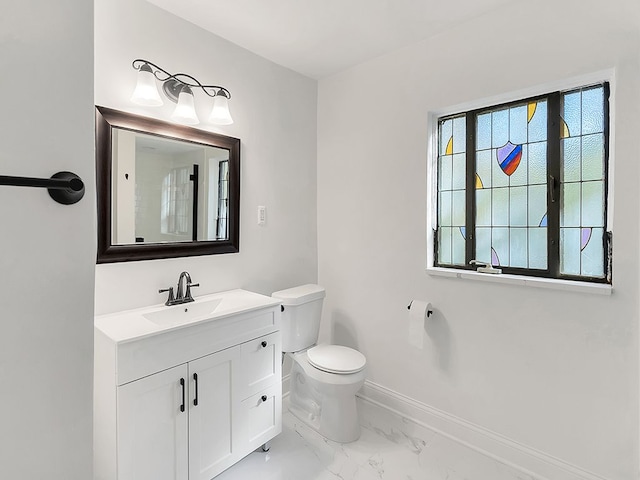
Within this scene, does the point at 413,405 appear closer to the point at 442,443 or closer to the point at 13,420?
the point at 442,443

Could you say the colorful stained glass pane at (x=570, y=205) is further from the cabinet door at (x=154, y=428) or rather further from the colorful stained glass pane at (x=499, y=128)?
the cabinet door at (x=154, y=428)

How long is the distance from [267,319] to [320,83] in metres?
1.92

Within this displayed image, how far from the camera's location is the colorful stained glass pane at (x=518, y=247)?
187cm

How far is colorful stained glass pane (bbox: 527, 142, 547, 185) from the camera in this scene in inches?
70.4

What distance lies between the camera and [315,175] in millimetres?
2721

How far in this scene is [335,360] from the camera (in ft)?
6.77

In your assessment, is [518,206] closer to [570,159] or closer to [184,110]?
[570,159]

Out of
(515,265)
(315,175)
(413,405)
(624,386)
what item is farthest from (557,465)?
(315,175)

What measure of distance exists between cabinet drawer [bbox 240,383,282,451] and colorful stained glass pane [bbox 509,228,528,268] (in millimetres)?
1542

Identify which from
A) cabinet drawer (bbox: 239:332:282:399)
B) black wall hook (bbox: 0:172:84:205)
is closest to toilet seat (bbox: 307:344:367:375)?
cabinet drawer (bbox: 239:332:282:399)

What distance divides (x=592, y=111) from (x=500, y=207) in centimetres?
61

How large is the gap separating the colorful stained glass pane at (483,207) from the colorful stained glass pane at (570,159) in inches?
14.9

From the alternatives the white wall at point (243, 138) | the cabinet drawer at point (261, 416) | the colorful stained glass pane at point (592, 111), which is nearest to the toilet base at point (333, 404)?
the cabinet drawer at point (261, 416)

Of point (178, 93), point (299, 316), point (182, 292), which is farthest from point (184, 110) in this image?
point (299, 316)
